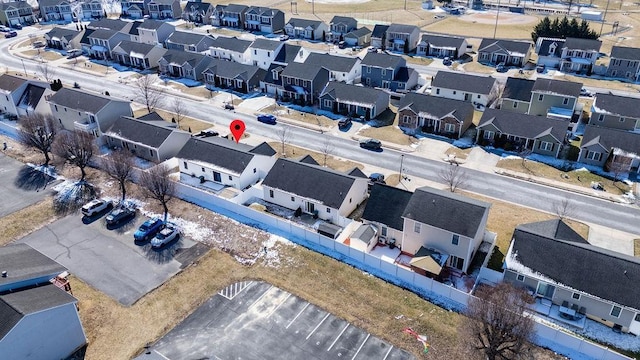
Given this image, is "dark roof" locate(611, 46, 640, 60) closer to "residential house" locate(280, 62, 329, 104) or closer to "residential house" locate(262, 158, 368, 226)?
"residential house" locate(280, 62, 329, 104)

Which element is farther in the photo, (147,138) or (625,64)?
(625,64)

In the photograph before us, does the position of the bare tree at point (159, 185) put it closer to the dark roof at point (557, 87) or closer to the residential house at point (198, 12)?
the dark roof at point (557, 87)

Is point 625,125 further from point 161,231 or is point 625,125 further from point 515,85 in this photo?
point 161,231

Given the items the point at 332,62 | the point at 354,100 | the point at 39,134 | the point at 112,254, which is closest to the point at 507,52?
the point at 332,62

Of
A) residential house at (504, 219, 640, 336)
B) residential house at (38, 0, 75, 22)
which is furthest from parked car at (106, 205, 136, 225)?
residential house at (38, 0, 75, 22)

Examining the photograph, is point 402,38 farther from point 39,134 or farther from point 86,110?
point 39,134
